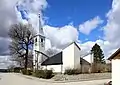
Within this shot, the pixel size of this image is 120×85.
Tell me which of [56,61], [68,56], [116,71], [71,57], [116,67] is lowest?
[116,71]

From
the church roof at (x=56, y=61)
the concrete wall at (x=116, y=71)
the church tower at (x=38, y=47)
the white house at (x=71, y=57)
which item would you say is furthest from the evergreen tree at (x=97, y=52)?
the concrete wall at (x=116, y=71)

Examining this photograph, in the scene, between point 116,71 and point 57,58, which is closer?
point 116,71

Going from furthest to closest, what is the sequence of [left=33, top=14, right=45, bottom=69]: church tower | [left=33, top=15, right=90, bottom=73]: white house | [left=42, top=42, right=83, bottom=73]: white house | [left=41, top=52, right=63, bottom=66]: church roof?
[left=33, top=14, right=45, bottom=69]: church tower, [left=41, top=52, right=63, bottom=66]: church roof, [left=33, top=15, right=90, bottom=73]: white house, [left=42, top=42, right=83, bottom=73]: white house

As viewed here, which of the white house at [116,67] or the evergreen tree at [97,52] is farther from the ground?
the evergreen tree at [97,52]

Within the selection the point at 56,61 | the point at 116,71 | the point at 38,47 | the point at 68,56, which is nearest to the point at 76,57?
the point at 68,56

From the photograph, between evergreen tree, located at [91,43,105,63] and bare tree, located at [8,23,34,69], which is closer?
bare tree, located at [8,23,34,69]

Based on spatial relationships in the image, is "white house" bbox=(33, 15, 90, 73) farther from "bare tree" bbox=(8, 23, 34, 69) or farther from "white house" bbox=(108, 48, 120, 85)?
"white house" bbox=(108, 48, 120, 85)

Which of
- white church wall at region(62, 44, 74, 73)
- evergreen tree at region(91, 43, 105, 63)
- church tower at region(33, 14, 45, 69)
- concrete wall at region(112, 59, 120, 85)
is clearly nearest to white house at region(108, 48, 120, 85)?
concrete wall at region(112, 59, 120, 85)

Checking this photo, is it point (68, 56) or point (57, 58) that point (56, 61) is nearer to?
point (57, 58)

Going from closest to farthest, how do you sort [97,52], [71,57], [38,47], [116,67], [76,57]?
[116,67] → [71,57] → [76,57] → [38,47] → [97,52]

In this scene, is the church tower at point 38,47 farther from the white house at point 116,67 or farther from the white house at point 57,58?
the white house at point 116,67

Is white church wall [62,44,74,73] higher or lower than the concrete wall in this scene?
higher

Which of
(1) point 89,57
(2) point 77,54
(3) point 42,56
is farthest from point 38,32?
(2) point 77,54

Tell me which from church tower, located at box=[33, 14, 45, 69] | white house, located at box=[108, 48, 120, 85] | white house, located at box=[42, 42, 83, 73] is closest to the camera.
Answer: white house, located at box=[108, 48, 120, 85]
